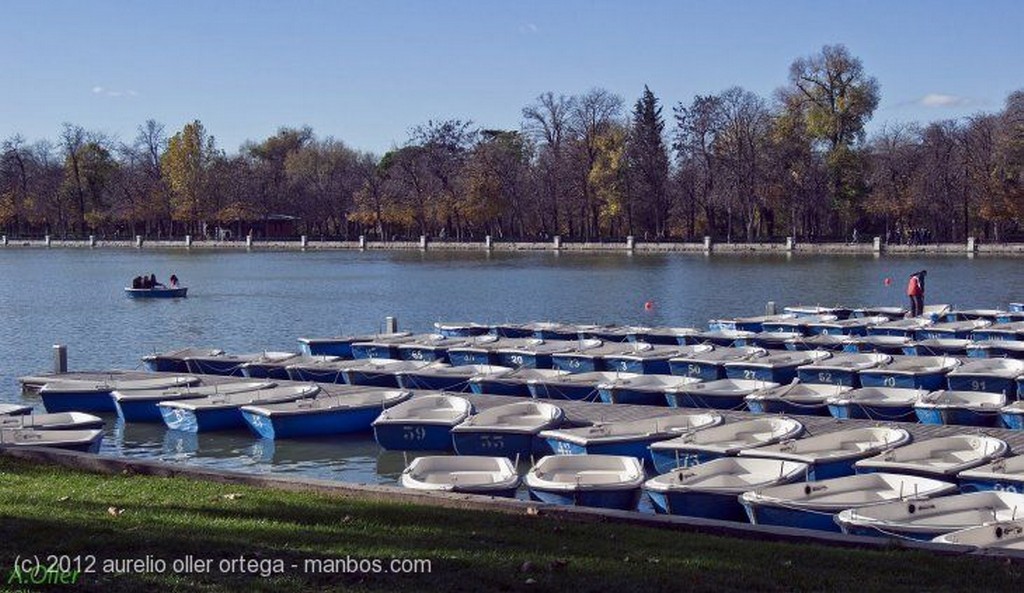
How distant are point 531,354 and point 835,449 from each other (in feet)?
48.2

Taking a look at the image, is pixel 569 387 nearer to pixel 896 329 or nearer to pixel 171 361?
pixel 171 361

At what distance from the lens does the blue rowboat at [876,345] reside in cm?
3397

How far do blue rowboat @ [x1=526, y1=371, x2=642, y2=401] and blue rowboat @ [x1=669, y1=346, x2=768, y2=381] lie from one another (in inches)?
138

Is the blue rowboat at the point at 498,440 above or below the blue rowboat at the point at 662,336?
below

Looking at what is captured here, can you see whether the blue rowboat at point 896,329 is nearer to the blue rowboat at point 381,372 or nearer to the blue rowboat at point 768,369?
the blue rowboat at point 768,369

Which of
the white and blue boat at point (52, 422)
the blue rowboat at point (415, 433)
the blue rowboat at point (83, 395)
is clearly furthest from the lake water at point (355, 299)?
the white and blue boat at point (52, 422)

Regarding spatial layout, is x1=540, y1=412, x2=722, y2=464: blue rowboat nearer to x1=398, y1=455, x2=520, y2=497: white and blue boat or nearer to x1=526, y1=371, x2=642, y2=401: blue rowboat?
x1=398, y1=455, x2=520, y2=497: white and blue boat

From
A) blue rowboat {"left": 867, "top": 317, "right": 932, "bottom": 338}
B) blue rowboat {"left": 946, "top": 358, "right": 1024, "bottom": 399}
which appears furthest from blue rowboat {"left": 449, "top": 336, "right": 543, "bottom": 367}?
blue rowboat {"left": 946, "top": 358, "right": 1024, "bottom": 399}

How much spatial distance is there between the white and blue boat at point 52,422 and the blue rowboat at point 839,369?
15522mm

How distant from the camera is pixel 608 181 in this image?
11338 centimetres

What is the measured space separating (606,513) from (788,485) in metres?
4.11

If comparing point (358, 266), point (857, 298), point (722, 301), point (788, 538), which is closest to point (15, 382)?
point (788, 538)

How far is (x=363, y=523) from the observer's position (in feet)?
37.6

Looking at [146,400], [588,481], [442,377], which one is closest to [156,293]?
[442,377]
